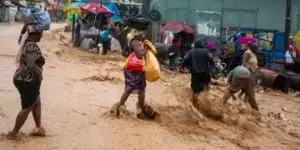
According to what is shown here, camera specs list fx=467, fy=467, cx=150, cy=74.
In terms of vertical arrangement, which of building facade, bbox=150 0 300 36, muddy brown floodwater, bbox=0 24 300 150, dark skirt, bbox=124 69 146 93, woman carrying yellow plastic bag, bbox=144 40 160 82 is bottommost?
muddy brown floodwater, bbox=0 24 300 150

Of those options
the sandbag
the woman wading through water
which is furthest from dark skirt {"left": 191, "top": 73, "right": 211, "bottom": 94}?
the woman wading through water

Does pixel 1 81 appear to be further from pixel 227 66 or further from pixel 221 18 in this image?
pixel 221 18

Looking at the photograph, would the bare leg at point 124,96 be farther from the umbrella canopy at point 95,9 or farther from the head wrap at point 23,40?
the umbrella canopy at point 95,9

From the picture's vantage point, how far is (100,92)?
1083cm

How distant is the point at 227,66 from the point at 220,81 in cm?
171

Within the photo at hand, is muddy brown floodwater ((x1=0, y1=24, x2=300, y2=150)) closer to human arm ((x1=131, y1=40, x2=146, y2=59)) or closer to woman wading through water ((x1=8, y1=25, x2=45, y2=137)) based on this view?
woman wading through water ((x1=8, y1=25, x2=45, y2=137))

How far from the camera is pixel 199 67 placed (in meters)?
8.80

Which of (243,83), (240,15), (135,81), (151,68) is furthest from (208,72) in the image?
(240,15)

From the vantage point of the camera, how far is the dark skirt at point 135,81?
7.36 meters

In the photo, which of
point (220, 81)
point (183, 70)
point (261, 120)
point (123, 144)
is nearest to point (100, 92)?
point (261, 120)

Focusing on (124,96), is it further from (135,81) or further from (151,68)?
(151,68)

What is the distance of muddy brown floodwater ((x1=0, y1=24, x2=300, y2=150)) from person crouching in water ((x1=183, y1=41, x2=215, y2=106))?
9.3 inches

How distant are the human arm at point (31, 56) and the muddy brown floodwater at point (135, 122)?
898mm

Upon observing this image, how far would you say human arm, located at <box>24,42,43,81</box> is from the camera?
18.0ft
